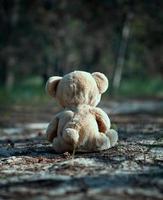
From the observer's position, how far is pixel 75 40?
29781 millimetres

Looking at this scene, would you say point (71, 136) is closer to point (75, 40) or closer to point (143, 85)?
point (75, 40)

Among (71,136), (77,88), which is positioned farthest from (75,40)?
(71,136)

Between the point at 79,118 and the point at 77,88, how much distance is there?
1.25 feet

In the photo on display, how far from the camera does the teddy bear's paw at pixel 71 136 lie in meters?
6.57

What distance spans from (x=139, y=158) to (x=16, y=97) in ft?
54.5

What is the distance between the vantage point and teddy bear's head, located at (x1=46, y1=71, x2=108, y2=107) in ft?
22.3

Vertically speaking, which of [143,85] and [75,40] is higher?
[75,40]

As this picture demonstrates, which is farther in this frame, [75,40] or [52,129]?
[75,40]

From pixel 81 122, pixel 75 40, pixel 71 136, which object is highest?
pixel 75 40

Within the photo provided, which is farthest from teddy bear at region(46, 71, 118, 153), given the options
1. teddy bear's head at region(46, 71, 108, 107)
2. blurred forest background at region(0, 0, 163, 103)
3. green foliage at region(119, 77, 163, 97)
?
green foliage at region(119, 77, 163, 97)

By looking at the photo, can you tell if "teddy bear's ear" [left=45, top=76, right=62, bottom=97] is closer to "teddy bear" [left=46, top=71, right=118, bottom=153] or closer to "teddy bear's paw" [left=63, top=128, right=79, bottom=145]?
"teddy bear" [left=46, top=71, right=118, bottom=153]

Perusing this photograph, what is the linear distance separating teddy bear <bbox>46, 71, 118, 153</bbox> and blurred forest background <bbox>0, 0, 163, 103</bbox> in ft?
43.6

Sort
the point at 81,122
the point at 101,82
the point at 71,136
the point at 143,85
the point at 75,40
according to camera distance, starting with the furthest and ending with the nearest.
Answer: the point at 143,85, the point at 75,40, the point at 101,82, the point at 81,122, the point at 71,136

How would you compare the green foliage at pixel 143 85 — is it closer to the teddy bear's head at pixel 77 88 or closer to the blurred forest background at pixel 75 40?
the blurred forest background at pixel 75 40
